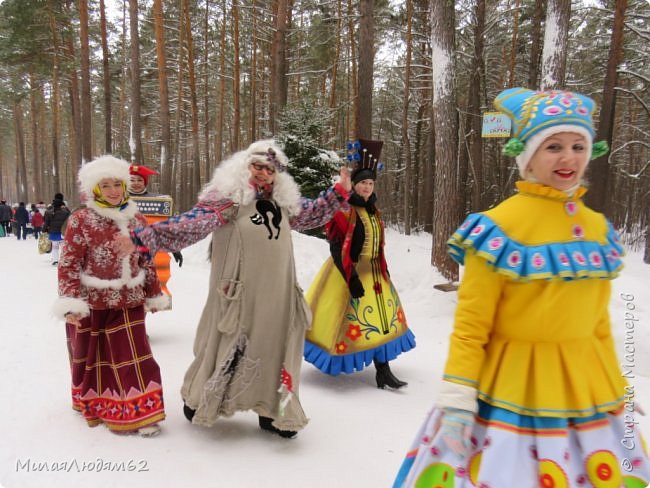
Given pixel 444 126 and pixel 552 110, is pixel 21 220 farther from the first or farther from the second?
pixel 552 110

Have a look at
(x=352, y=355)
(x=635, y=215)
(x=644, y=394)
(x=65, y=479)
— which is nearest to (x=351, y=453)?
(x=352, y=355)

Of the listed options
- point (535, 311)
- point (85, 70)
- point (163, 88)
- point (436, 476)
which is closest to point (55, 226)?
point (163, 88)

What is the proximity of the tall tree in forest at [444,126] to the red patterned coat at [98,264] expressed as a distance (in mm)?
5779

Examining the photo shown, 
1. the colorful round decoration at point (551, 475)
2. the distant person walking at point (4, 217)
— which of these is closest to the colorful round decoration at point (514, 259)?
the colorful round decoration at point (551, 475)

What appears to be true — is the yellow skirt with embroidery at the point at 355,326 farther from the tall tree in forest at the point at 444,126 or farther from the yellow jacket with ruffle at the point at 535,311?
the tall tree in forest at the point at 444,126

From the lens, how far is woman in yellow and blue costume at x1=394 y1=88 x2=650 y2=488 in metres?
1.65

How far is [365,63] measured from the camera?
355 inches

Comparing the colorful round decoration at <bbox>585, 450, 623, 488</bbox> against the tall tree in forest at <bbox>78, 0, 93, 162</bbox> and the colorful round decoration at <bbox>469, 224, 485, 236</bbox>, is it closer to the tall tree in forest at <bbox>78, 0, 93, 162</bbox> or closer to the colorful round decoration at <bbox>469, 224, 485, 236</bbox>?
the colorful round decoration at <bbox>469, 224, 485, 236</bbox>

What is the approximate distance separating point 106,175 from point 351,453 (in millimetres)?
2721

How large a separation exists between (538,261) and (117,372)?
3013 millimetres

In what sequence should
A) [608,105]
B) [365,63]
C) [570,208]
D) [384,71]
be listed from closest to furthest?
1. [570,208]
2. [365,63]
3. [608,105]
4. [384,71]

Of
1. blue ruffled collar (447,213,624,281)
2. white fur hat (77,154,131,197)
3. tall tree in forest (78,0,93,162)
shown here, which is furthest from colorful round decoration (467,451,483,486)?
tall tree in forest (78,0,93,162)

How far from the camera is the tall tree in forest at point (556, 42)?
263 inches

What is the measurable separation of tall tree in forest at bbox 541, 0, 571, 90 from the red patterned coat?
6197 mm
